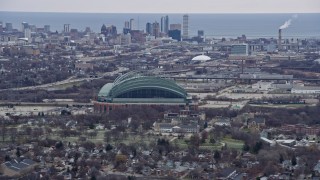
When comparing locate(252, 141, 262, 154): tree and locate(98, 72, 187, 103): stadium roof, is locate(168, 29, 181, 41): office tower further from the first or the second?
locate(252, 141, 262, 154): tree

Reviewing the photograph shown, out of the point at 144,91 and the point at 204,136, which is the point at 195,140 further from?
the point at 144,91

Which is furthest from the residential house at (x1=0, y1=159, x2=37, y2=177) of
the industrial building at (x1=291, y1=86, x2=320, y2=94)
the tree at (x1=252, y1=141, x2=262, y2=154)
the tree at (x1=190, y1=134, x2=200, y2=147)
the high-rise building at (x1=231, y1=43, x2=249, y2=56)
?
the high-rise building at (x1=231, y1=43, x2=249, y2=56)

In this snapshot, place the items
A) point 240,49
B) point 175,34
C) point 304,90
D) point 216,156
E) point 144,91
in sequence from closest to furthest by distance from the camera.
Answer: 1. point 216,156
2. point 144,91
3. point 304,90
4. point 240,49
5. point 175,34

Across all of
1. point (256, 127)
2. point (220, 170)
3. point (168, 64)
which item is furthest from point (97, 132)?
point (168, 64)

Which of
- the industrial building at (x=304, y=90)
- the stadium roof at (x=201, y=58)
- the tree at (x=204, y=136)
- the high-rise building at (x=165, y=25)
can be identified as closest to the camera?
the tree at (x=204, y=136)

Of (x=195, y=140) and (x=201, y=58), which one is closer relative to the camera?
(x=195, y=140)

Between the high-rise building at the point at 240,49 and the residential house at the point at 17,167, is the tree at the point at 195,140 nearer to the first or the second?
the residential house at the point at 17,167

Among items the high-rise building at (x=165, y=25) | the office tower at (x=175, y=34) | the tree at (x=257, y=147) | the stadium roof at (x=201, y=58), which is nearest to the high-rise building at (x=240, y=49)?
the stadium roof at (x=201, y=58)

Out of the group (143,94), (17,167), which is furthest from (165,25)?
(17,167)
